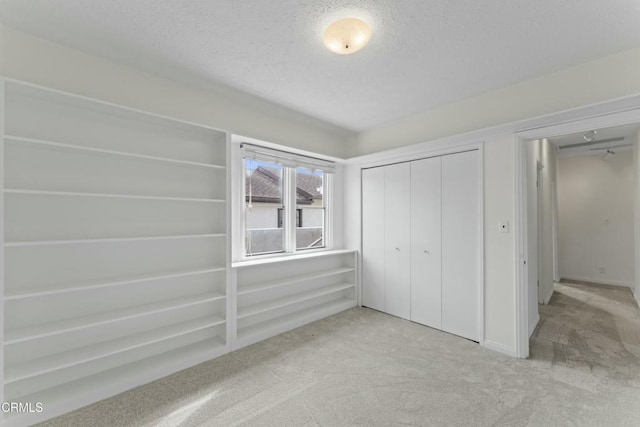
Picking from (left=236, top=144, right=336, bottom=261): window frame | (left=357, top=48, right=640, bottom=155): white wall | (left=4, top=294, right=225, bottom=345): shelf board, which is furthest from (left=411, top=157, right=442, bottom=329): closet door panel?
(left=4, top=294, right=225, bottom=345): shelf board

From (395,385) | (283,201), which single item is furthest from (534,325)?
(283,201)

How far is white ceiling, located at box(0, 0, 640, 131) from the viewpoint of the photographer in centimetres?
164

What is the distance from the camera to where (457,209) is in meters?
3.00

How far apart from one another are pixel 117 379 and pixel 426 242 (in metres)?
3.18

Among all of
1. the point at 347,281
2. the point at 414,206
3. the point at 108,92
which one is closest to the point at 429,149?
the point at 414,206

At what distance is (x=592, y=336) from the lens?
116 inches

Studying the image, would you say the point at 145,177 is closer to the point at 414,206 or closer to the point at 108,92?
the point at 108,92

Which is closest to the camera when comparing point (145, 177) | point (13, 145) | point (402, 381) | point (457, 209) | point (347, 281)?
point (13, 145)

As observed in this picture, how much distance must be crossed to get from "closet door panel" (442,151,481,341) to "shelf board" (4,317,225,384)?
245cm

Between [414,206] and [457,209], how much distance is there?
506 millimetres

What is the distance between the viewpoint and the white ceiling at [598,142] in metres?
3.85

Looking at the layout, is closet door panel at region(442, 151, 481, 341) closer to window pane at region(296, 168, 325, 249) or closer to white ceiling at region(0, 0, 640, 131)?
white ceiling at region(0, 0, 640, 131)

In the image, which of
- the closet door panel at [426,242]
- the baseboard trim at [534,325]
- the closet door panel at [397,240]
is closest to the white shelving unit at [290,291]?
the closet door panel at [397,240]

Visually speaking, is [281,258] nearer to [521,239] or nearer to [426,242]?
[426,242]
